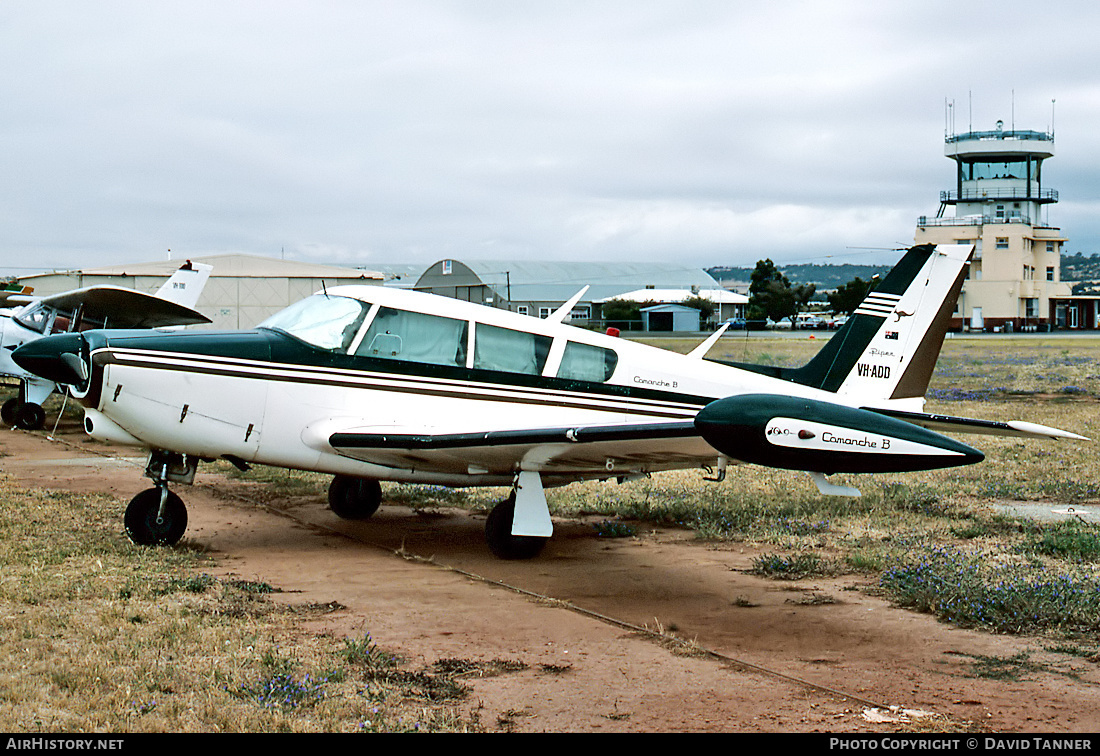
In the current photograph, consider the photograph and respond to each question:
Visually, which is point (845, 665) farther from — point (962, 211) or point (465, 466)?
point (962, 211)

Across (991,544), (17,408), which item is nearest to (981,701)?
(991,544)

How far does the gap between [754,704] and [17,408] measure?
62.4 ft

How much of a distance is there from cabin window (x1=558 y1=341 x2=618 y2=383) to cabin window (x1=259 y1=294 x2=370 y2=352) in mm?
1804

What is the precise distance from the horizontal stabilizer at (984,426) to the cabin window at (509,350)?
120 inches

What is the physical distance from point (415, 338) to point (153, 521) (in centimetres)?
274

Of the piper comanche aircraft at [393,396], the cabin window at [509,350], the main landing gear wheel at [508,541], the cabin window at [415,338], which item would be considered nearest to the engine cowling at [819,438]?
the piper comanche aircraft at [393,396]

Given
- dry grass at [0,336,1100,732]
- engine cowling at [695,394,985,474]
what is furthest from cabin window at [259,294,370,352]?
engine cowling at [695,394,985,474]

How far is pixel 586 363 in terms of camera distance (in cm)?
884

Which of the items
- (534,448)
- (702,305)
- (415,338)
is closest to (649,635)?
(534,448)

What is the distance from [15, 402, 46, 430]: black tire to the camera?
1966cm

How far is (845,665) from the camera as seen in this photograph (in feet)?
19.4

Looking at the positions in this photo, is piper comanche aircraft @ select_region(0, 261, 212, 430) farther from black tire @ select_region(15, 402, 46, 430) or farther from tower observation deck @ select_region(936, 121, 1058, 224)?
tower observation deck @ select_region(936, 121, 1058, 224)

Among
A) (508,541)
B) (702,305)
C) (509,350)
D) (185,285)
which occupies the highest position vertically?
(702,305)

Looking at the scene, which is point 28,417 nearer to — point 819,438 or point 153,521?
point 153,521
